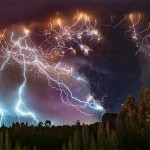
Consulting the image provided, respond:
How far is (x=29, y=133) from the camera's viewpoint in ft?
22.3

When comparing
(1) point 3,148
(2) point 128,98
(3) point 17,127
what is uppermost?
(2) point 128,98

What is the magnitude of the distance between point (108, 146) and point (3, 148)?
4.46 feet

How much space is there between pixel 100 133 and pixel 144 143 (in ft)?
3.13

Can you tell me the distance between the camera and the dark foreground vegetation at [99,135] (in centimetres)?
599

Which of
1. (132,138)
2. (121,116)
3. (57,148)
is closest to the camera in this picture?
(57,148)

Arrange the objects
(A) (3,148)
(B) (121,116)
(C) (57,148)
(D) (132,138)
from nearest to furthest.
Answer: (A) (3,148) < (C) (57,148) < (D) (132,138) < (B) (121,116)

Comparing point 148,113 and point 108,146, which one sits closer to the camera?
point 108,146

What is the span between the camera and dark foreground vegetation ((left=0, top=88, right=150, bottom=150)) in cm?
599

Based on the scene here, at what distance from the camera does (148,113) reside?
720cm

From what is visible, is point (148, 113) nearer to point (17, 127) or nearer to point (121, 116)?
point (121, 116)

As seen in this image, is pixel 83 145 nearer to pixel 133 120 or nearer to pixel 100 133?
pixel 100 133

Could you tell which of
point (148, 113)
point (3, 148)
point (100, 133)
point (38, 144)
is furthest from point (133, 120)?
point (3, 148)

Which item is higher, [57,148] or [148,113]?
[148,113]

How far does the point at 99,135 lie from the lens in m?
6.16
